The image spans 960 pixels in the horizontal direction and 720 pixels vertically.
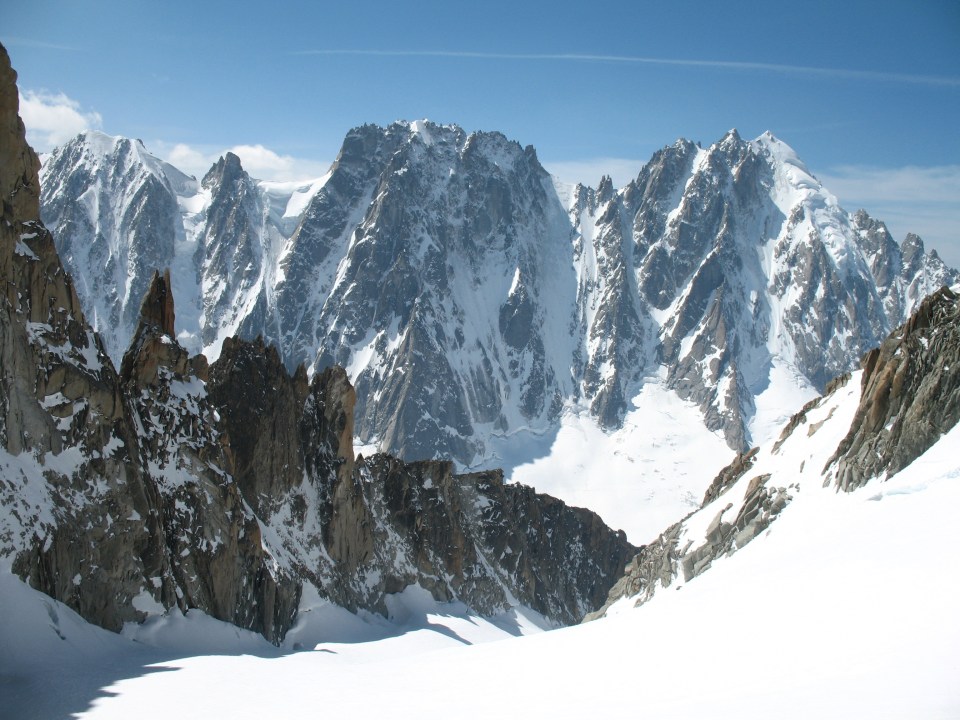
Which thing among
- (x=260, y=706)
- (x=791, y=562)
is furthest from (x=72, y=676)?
(x=791, y=562)

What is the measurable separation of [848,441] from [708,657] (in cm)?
1857

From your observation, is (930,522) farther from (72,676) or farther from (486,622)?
(486,622)

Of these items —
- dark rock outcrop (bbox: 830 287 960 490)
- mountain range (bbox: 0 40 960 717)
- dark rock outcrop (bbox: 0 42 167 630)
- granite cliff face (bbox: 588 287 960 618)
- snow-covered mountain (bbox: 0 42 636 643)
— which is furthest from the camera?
snow-covered mountain (bbox: 0 42 636 643)

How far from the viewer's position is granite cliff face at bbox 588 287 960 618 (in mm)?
28297

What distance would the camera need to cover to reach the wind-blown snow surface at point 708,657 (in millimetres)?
14547

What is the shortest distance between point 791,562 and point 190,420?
40527 mm

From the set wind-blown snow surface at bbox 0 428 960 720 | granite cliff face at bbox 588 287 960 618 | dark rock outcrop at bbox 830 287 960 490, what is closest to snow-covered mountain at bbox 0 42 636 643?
wind-blown snow surface at bbox 0 428 960 720

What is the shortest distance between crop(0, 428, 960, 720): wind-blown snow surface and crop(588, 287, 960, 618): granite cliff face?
1226 mm

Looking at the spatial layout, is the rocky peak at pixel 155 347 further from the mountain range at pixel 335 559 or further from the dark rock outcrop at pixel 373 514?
the dark rock outcrop at pixel 373 514

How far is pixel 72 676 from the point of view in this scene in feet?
104

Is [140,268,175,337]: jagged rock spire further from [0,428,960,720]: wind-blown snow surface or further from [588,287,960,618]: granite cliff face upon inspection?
[588,287,960,618]: granite cliff face

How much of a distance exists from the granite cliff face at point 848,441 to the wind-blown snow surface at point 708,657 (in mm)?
1226

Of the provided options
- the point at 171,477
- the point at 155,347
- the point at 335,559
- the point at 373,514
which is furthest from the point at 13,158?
the point at 373,514

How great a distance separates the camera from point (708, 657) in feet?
57.8
